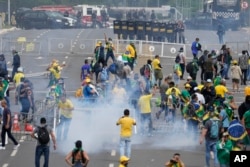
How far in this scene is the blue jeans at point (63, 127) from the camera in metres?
31.0

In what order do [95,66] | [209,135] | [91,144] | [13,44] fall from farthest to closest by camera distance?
[13,44] → [95,66] → [91,144] → [209,135]

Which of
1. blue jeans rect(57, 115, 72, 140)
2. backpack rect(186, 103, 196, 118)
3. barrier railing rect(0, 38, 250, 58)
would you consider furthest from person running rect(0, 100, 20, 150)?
barrier railing rect(0, 38, 250, 58)

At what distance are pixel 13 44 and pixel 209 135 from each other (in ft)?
108

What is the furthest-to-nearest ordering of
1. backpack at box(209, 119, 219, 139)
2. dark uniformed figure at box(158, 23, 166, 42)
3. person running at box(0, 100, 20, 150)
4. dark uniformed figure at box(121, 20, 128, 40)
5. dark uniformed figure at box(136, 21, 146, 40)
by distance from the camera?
dark uniformed figure at box(121, 20, 128, 40) → dark uniformed figure at box(158, 23, 166, 42) → dark uniformed figure at box(136, 21, 146, 40) → person running at box(0, 100, 20, 150) → backpack at box(209, 119, 219, 139)

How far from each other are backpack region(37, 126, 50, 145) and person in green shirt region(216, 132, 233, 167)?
4.05 m

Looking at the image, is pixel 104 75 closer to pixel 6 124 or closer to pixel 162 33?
pixel 6 124

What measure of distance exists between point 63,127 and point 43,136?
4910 millimetres

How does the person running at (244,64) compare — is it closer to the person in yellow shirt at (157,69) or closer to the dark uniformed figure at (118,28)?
the person in yellow shirt at (157,69)

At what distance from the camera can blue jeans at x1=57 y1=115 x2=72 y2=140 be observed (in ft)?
102

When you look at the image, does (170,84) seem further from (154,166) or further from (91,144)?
(154,166)

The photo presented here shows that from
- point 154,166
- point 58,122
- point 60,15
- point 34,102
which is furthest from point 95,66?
point 60,15

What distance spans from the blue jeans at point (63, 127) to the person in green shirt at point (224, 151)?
695 centimetres

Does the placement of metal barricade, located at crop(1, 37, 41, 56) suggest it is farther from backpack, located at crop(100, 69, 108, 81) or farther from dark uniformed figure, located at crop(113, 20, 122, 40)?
backpack, located at crop(100, 69, 108, 81)

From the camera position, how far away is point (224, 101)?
32.2 metres
